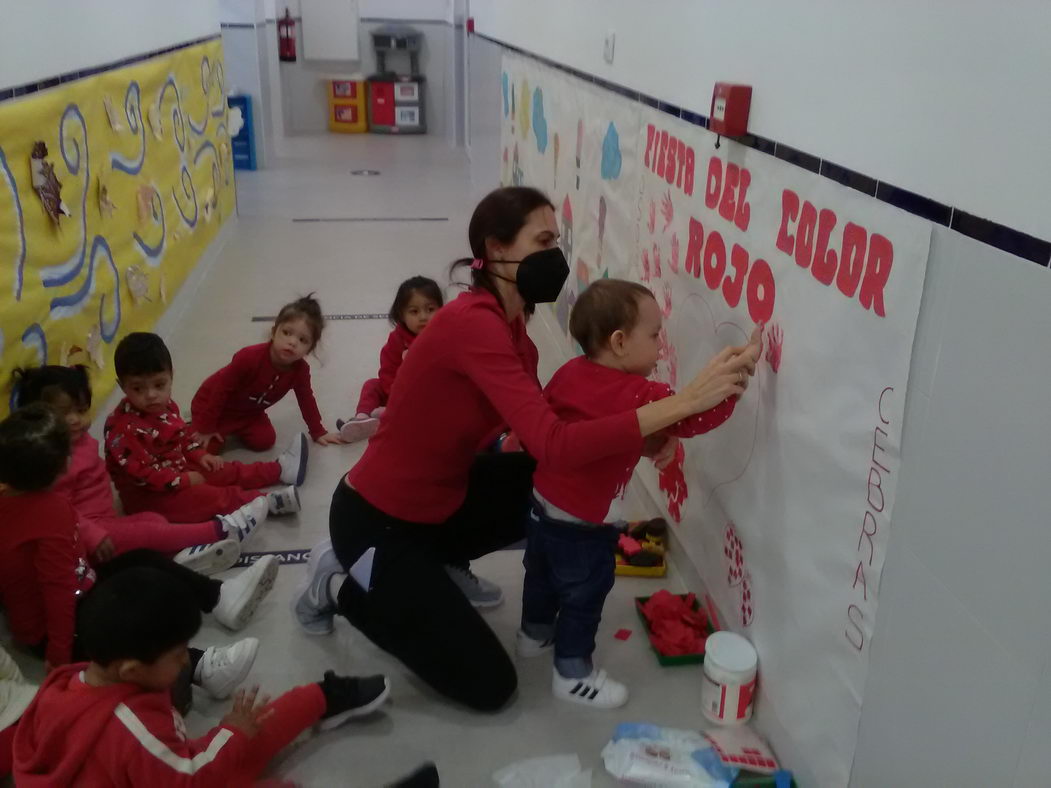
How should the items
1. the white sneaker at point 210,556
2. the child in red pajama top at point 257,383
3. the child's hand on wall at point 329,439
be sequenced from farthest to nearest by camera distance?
the child's hand on wall at point 329,439 → the child in red pajama top at point 257,383 → the white sneaker at point 210,556

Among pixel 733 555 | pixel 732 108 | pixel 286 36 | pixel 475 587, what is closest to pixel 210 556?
pixel 475 587

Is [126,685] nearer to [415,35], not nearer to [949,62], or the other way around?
[949,62]

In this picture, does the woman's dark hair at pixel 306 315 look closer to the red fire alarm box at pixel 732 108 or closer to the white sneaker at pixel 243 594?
the white sneaker at pixel 243 594

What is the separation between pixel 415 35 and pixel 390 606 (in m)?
9.00

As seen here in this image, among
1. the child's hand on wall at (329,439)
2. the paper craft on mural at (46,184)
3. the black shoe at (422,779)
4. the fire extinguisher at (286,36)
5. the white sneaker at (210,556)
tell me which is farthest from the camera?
the fire extinguisher at (286,36)

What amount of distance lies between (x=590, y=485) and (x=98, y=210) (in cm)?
194

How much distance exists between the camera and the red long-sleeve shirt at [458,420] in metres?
1.60

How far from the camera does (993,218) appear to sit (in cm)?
101

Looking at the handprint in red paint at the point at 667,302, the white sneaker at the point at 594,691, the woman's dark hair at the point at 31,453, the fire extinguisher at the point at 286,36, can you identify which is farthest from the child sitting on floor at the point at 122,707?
the fire extinguisher at the point at 286,36

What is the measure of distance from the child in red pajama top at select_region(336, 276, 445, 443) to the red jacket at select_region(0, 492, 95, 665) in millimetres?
1180

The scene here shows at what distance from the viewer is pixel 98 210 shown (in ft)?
9.21

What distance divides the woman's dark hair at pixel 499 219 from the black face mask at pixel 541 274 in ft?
0.14

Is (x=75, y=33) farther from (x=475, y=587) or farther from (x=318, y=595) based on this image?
(x=475, y=587)

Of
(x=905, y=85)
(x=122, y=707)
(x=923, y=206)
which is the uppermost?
(x=905, y=85)
